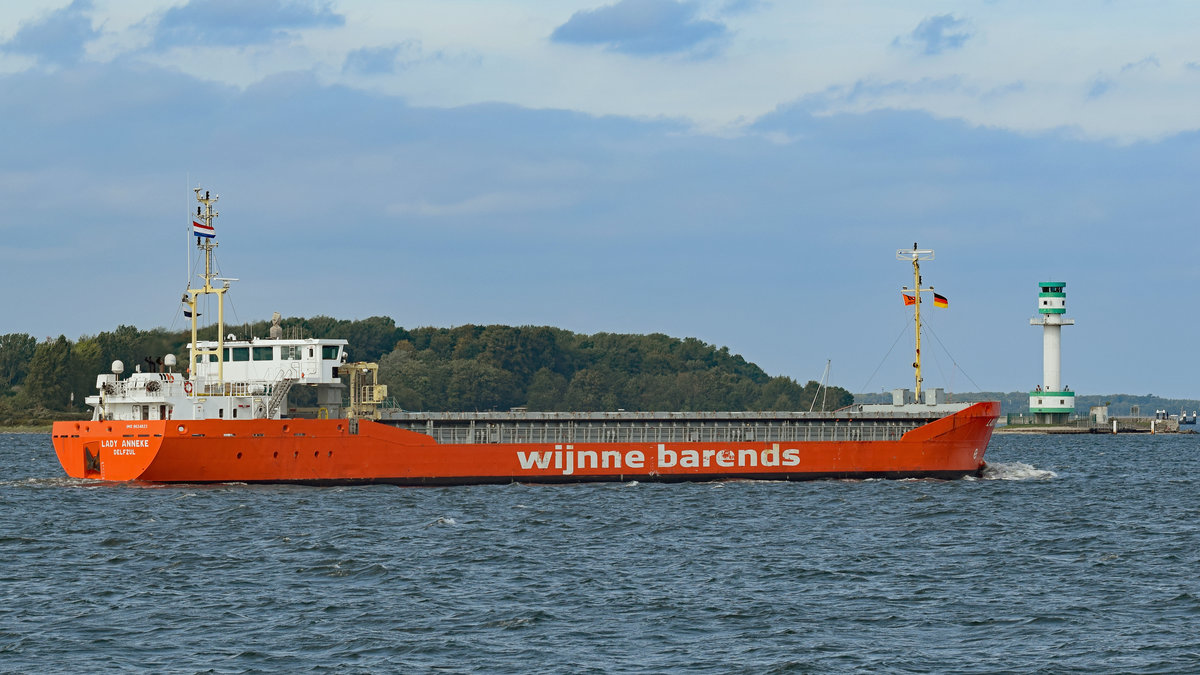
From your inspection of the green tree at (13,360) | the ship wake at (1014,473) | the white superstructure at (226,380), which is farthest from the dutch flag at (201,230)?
the green tree at (13,360)

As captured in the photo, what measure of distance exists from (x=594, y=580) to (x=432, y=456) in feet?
64.2

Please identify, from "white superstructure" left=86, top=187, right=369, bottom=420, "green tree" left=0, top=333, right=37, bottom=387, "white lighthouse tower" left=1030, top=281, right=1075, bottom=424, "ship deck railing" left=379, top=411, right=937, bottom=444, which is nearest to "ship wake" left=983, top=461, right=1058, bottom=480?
"ship deck railing" left=379, top=411, right=937, bottom=444

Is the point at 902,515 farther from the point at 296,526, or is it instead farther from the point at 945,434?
the point at 296,526

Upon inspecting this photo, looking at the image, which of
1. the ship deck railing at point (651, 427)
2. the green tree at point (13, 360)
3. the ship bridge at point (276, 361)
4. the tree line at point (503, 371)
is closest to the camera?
the ship bridge at point (276, 361)

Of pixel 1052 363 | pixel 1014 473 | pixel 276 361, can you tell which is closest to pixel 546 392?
pixel 1052 363

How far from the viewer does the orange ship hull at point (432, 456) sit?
146 feet

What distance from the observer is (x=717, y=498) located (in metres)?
43.4

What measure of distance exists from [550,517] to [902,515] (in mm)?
10730

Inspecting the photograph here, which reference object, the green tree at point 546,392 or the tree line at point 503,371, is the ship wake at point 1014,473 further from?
the green tree at point 546,392

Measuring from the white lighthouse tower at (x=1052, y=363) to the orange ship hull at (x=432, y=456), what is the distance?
68578 mm

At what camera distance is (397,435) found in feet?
150

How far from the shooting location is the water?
21.2 m

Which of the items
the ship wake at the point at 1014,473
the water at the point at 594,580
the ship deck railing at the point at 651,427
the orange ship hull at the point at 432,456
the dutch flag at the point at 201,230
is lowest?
the water at the point at 594,580

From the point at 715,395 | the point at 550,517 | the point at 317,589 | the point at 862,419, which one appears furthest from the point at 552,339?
Answer: the point at 317,589
